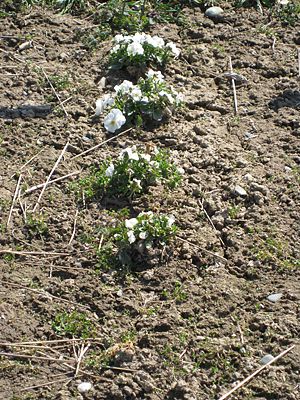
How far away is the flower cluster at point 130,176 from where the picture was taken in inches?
130

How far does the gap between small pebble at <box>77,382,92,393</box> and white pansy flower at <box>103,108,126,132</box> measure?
7.50ft

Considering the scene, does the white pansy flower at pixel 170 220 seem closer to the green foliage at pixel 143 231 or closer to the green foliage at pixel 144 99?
the green foliage at pixel 143 231

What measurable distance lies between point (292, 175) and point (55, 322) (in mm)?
2427

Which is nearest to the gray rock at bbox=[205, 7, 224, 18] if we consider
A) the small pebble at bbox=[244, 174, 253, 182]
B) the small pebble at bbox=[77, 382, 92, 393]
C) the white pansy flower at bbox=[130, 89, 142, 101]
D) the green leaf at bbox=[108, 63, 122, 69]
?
the green leaf at bbox=[108, 63, 122, 69]

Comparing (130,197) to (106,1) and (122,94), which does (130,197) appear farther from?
(106,1)

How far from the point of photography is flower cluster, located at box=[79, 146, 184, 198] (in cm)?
330

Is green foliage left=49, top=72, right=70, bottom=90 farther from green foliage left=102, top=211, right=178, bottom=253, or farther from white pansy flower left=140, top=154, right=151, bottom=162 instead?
green foliage left=102, top=211, right=178, bottom=253

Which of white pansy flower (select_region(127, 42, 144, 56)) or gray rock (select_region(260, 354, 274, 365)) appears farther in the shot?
white pansy flower (select_region(127, 42, 144, 56))

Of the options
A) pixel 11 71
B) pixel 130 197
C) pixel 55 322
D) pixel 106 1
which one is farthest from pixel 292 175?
pixel 106 1

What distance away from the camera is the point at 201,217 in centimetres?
324

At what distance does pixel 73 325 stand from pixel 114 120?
1.98 metres

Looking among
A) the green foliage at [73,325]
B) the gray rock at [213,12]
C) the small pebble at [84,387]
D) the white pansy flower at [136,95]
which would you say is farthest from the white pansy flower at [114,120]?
the gray rock at [213,12]

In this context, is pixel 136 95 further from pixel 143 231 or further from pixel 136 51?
pixel 143 231

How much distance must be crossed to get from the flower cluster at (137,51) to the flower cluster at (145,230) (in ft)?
6.90
